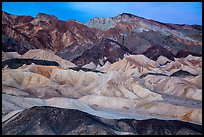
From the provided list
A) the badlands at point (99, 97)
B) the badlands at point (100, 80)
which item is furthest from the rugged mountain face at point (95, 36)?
the badlands at point (99, 97)

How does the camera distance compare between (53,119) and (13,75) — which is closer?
(53,119)

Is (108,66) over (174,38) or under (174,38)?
under

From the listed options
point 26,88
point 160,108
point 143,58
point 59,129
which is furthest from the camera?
point 143,58

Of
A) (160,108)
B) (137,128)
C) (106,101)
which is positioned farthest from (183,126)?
(106,101)

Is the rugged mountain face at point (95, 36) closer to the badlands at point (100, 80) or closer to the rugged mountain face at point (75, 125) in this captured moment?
the badlands at point (100, 80)

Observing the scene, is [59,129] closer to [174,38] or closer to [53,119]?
[53,119]

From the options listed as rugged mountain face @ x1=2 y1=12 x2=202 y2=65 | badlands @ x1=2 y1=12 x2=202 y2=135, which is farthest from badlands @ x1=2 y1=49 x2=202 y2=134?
rugged mountain face @ x1=2 y1=12 x2=202 y2=65

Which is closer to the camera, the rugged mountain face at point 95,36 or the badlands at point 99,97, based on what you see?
the badlands at point 99,97

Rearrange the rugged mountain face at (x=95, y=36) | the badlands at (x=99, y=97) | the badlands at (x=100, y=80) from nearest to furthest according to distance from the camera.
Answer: the badlands at (x=100, y=80)
the badlands at (x=99, y=97)
the rugged mountain face at (x=95, y=36)
